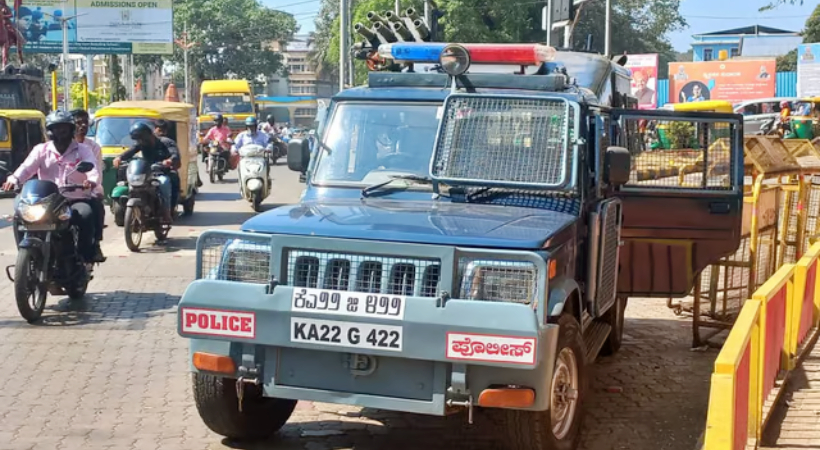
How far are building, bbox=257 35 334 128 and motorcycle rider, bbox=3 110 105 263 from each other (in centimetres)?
2690

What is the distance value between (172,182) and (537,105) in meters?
9.19

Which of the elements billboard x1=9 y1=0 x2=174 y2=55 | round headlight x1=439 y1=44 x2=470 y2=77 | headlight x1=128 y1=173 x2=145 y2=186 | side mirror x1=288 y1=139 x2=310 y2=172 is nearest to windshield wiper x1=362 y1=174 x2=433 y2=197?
round headlight x1=439 y1=44 x2=470 y2=77

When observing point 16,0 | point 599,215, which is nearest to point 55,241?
point 599,215

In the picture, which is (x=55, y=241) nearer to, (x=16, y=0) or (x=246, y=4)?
Answer: (x=16, y=0)

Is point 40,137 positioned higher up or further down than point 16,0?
further down

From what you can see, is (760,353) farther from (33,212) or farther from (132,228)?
(132,228)

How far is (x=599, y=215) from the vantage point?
6070mm

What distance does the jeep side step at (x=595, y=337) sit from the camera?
618 centimetres

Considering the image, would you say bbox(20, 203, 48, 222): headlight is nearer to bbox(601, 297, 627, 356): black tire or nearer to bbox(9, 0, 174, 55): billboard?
bbox(601, 297, 627, 356): black tire

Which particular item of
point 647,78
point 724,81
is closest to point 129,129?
point 647,78

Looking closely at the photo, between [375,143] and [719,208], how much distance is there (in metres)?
2.66

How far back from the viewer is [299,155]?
6992mm

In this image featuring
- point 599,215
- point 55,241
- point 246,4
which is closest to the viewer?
point 599,215

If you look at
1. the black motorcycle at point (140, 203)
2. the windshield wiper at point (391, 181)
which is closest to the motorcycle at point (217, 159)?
the black motorcycle at point (140, 203)
